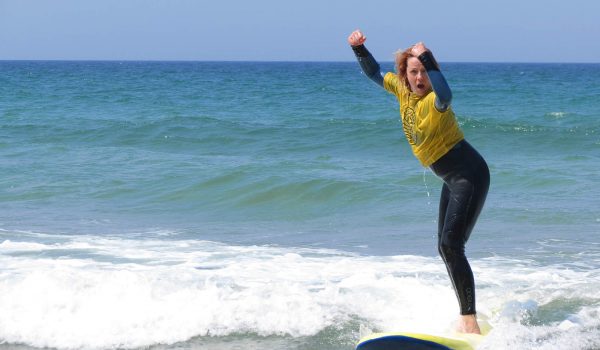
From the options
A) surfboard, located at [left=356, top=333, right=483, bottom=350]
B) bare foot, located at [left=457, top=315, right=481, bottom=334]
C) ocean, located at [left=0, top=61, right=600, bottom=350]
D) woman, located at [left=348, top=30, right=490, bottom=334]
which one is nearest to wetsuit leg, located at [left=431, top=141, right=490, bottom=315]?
woman, located at [left=348, top=30, right=490, bottom=334]

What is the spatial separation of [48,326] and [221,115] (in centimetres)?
2308

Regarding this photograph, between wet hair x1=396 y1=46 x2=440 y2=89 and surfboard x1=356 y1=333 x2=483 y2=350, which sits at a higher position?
wet hair x1=396 y1=46 x2=440 y2=89

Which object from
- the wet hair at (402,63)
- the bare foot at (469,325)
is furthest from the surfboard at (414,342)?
the wet hair at (402,63)

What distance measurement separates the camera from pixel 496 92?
4472cm

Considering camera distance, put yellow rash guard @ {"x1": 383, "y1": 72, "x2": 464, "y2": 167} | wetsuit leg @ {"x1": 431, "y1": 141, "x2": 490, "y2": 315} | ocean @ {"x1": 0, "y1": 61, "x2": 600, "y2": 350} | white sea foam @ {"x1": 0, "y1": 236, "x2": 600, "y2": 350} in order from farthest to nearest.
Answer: ocean @ {"x1": 0, "y1": 61, "x2": 600, "y2": 350}, white sea foam @ {"x1": 0, "y1": 236, "x2": 600, "y2": 350}, wetsuit leg @ {"x1": 431, "y1": 141, "x2": 490, "y2": 315}, yellow rash guard @ {"x1": 383, "y1": 72, "x2": 464, "y2": 167}

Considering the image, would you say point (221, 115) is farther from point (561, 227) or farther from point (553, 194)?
point (561, 227)

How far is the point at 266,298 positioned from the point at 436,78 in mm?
2673

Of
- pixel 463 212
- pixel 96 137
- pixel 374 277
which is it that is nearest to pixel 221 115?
pixel 96 137

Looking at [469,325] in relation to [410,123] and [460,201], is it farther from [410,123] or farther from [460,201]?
[410,123]

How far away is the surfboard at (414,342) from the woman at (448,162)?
22cm

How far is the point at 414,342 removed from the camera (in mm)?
5203

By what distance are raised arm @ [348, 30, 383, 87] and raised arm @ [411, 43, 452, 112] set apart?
657mm

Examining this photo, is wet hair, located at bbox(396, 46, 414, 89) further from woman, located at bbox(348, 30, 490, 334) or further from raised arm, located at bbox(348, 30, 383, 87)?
raised arm, located at bbox(348, 30, 383, 87)

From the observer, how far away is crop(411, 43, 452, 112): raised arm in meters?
4.88
